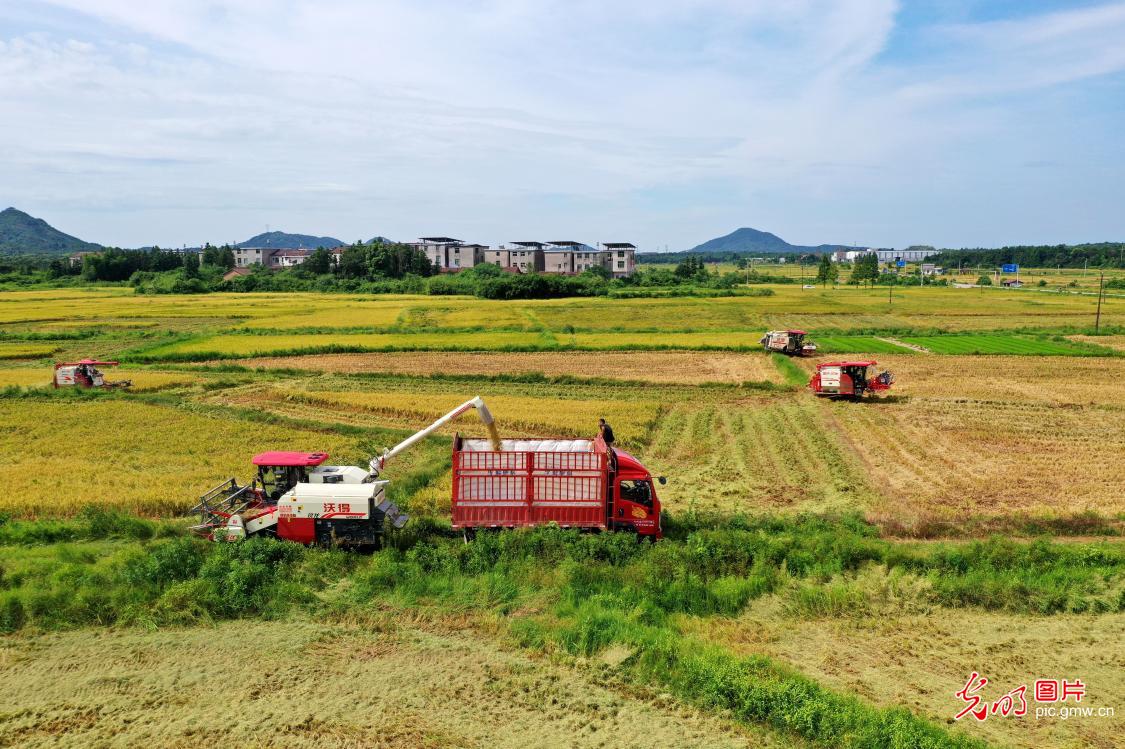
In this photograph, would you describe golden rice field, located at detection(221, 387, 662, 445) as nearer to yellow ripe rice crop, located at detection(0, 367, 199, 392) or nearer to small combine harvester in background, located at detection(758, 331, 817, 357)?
yellow ripe rice crop, located at detection(0, 367, 199, 392)

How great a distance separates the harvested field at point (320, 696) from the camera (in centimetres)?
1004

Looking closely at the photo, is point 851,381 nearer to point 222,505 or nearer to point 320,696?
point 222,505

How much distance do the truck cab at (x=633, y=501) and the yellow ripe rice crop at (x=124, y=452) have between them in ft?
34.2

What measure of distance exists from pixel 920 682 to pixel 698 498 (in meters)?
9.38

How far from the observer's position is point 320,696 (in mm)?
10969

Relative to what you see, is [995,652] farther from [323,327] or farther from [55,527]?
[323,327]

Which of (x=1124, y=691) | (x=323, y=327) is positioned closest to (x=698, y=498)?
(x=1124, y=691)

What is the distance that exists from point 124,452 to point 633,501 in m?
17.3

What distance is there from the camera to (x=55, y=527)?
55.4ft

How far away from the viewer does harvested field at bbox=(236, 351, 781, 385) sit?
41.2m

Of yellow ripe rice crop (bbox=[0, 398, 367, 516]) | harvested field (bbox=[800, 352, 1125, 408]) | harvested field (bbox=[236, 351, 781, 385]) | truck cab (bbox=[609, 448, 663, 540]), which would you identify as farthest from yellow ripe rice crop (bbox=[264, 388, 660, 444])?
harvested field (bbox=[800, 352, 1125, 408])

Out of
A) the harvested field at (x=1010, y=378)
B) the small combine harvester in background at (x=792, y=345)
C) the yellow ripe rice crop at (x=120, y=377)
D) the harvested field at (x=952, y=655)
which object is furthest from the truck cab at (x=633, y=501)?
the small combine harvester in background at (x=792, y=345)

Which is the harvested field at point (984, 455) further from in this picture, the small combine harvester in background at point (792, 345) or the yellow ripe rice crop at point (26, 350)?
the yellow ripe rice crop at point (26, 350)

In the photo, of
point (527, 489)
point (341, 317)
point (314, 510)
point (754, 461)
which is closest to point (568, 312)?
point (341, 317)
